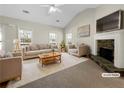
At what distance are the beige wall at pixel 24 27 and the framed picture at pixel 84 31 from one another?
4.79ft

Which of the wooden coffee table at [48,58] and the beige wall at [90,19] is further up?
the beige wall at [90,19]

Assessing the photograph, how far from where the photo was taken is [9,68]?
2312 millimetres

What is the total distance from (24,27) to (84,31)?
349 cm

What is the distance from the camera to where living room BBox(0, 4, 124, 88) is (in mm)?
2441

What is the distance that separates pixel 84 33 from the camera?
5969mm

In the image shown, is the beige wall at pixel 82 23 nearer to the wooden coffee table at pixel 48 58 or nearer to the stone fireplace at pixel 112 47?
the stone fireplace at pixel 112 47

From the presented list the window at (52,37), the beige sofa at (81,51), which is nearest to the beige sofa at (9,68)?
the beige sofa at (81,51)

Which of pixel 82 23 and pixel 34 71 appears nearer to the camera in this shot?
pixel 34 71

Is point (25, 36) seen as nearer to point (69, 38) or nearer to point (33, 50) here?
point (33, 50)

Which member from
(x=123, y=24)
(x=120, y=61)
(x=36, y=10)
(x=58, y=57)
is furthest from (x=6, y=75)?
(x=123, y=24)

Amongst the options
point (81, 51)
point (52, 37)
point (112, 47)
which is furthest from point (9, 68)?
point (52, 37)

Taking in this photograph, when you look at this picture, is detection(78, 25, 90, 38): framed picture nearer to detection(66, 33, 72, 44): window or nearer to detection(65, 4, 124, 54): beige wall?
detection(65, 4, 124, 54): beige wall

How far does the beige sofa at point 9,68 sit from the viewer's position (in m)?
2.21
